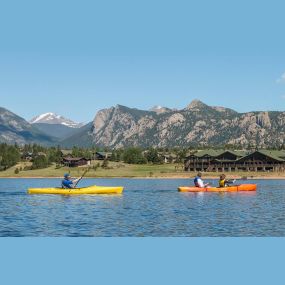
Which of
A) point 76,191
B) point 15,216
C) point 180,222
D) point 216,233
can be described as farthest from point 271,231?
point 76,191

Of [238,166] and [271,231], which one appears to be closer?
[271,231]

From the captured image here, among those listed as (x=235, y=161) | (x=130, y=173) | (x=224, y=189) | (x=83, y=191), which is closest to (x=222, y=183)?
(x=224, y=189)

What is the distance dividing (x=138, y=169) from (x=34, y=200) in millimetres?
117041

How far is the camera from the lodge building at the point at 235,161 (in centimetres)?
17712

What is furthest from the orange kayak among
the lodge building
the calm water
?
the lodge building

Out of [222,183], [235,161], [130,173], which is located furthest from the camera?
[235,161]

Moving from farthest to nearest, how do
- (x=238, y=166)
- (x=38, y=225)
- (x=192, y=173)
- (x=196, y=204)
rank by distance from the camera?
(x=238, y=166), (x=192, y=173), (x=196, y=204), (x=38, y=225)

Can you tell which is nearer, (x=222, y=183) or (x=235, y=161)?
(x=222, y=183)

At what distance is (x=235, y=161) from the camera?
594 feet

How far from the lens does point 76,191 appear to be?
67000 mm

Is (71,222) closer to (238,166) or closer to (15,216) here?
(15,216)

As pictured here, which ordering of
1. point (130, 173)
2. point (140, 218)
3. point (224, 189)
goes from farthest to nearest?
point (130, 173)
point (224, 189)
point (140, 218)

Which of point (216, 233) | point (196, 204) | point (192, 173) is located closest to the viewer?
point (216, 233)

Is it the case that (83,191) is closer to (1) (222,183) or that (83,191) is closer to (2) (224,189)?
(1) (222,183)
